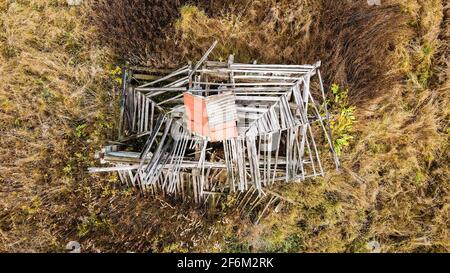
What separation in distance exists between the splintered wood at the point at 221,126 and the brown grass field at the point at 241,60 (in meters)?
0.43

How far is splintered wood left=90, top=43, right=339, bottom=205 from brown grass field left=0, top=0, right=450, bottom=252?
1.40ft

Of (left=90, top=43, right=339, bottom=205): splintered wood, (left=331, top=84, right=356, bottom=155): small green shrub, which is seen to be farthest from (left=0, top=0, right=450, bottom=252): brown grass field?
(left=90, top=43, right=339, bottom=205): splintered wood

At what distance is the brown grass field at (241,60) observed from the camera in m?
5.50

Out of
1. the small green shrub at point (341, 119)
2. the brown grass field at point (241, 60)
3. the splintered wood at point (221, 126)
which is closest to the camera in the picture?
the splintered wood at point (221, 126)

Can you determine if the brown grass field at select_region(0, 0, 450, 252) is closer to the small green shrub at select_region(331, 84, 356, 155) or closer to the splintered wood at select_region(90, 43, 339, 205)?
the small green shrub at select_region(331, 84, 356, 155)

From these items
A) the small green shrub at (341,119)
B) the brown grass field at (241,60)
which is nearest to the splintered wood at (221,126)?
the small green shrub at (341,119)

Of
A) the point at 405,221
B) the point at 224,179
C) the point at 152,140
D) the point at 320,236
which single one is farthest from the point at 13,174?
the point at 405,221

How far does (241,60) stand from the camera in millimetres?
5523

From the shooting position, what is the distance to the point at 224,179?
5559mm

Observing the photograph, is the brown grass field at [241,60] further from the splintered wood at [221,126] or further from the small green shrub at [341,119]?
the splintered wood at [221,126]

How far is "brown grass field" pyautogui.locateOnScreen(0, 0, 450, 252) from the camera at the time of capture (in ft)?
18.0

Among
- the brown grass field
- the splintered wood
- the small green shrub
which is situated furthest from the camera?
the small green shrub

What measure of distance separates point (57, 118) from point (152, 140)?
1.77 metres

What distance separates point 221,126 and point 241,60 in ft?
3.97
